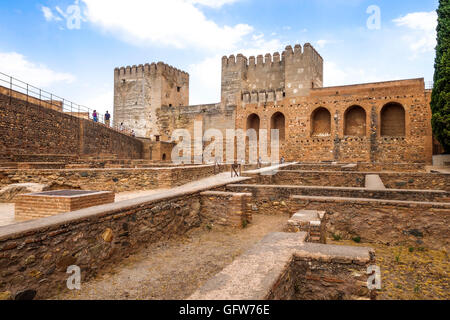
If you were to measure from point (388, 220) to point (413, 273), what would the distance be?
1.31 metres

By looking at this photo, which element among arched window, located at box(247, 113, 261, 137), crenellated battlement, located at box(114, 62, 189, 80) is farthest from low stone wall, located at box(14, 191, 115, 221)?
crenellated battlement, located at box(114, 62, 189, 80)

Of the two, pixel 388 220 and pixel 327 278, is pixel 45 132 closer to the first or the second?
pixel 388 220

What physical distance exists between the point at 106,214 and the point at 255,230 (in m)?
2.98

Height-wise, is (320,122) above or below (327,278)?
above

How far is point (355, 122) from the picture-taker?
79.3 ft

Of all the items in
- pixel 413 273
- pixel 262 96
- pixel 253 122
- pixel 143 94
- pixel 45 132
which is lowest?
pixel 413 273

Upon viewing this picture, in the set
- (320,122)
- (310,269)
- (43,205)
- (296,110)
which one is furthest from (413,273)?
(320,122)

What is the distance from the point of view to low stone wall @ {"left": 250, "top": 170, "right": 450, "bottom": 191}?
10016 millimetres

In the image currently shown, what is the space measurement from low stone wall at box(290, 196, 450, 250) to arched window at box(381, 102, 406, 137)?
64.9 ft

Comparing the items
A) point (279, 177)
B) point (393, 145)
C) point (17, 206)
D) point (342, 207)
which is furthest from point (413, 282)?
point (393, 145)

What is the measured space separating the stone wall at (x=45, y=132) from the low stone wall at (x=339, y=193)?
11506mm

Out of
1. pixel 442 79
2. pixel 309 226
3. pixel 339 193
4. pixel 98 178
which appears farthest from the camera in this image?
pixel 442 79
